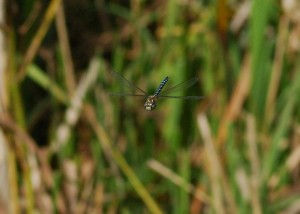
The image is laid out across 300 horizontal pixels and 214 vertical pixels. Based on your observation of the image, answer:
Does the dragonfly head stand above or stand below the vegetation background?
below

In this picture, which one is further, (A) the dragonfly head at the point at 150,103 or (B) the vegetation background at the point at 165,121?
(B) the vegetation background at the point at 165,121

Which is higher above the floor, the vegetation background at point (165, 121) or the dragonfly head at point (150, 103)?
the vegetation background at point (165, 121)

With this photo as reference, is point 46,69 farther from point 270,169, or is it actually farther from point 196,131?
point 270,169

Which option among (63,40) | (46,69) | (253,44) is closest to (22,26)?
(63,40)

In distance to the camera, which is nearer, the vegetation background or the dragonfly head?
the dragonfly head
